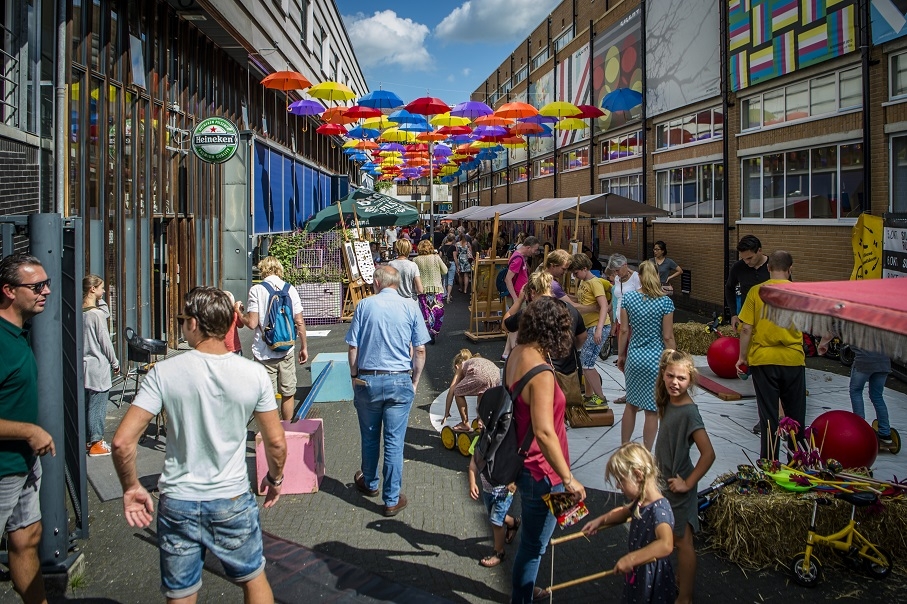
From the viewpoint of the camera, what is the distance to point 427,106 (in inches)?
721

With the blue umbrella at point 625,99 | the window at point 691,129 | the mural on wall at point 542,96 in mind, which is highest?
the mural on wall at point 542,96

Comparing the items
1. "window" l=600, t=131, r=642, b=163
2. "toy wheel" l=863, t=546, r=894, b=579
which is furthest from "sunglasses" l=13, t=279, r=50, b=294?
"window" l=600, t=131, r=642, b=163

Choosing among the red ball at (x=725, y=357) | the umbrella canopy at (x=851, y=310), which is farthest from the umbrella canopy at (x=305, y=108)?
the umbrella canopy at (x=851, y=310)

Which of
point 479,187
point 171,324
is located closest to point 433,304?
point 171,324

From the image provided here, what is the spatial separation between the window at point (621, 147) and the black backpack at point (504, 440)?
1937cm

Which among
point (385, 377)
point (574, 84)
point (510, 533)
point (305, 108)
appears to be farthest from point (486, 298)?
point (574, 84)

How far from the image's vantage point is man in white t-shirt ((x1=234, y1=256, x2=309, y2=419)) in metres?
7.12

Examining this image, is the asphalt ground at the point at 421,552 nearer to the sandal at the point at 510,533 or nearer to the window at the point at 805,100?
the sandal at the point at 510,533

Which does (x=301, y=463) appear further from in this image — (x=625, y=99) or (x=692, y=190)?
(x=625, y=99)

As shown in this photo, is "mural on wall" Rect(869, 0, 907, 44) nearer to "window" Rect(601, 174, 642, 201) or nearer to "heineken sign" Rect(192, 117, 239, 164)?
"heineken sign" Rect(192, 117, 239, 164)

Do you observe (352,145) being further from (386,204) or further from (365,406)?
(365,406)

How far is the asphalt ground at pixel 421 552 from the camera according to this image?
4.44 m

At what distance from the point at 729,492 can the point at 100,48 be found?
30.6 feet

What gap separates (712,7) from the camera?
16875 mm
